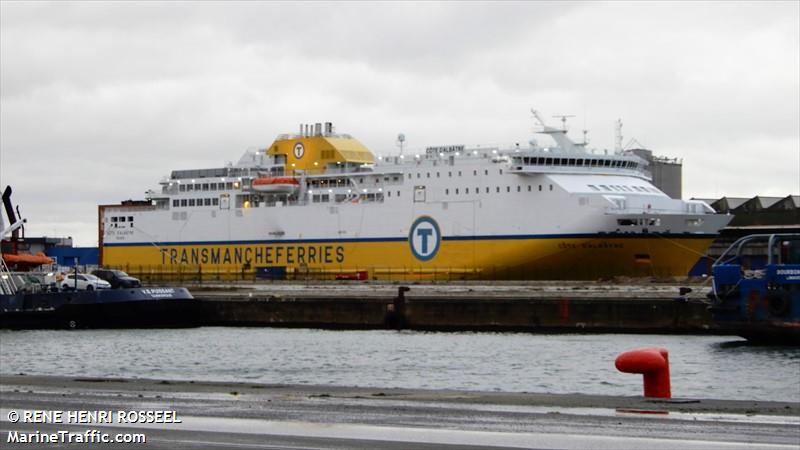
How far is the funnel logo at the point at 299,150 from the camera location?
257 feet

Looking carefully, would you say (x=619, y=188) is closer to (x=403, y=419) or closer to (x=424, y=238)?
(x=424, y=238)

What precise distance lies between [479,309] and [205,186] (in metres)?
40.2

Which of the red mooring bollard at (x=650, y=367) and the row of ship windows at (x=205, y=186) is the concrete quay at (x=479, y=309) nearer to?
the red mooring bollard at (x=650, y=367)

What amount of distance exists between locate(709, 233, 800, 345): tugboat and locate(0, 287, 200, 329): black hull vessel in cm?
1992

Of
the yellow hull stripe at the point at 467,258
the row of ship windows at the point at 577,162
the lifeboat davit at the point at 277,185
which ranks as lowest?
→ the yellow hull stripe at the point at 467,258

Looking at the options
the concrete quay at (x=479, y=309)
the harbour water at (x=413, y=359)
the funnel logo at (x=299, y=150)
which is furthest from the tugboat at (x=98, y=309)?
the funnel logo at (x=299, y=150)

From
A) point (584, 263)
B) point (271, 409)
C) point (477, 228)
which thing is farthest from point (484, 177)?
point (271, 409)

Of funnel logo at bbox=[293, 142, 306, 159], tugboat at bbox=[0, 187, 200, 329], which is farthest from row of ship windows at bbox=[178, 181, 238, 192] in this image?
tugboat at bbox=[0, 187, 200, 329]

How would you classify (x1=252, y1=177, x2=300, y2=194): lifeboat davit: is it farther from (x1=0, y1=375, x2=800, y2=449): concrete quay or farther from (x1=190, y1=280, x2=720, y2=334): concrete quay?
Answer: (x1=0, y1=375, x2=800, y2=449): concrete quay

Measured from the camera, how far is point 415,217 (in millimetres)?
69562

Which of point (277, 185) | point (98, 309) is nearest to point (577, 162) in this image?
point (277, 185)

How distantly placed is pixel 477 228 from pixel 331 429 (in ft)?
176

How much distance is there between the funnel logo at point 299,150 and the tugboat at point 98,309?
3249cm

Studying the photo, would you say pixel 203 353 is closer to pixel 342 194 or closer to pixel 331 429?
pixel 331 429
